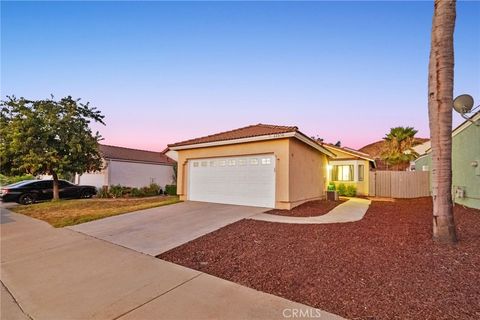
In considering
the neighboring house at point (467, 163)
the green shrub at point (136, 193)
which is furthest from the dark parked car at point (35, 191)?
the neighboring house at point (467, 163)

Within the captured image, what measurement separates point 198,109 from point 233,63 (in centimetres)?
434

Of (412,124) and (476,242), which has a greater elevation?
(412,124)

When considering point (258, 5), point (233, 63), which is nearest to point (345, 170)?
point (233, 63)

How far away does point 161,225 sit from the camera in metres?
7.70

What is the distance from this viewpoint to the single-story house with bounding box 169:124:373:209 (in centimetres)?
977

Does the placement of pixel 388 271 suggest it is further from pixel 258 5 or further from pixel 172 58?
pixel 172 58

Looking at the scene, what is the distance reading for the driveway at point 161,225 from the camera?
20.0ft

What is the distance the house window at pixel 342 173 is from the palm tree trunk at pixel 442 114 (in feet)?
45.1

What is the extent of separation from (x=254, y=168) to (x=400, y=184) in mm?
12710

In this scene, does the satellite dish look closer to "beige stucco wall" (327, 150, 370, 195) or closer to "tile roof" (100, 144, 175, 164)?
"beige stucco wall" (327, 150, 370, 195)

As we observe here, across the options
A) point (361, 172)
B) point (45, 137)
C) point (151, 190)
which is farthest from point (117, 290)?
point (361, 172)

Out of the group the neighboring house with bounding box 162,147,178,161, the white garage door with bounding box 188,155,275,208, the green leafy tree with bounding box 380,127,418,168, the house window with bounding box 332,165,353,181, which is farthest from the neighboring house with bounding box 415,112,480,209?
the green leafy tree with bounding box 380,127,418,168

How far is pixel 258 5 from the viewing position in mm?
8789

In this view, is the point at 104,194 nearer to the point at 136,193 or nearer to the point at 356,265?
the point at 136,193
